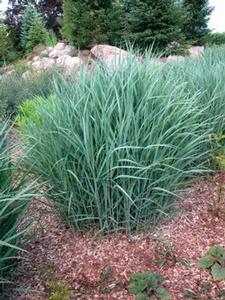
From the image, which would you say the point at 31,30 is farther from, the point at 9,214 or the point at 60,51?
the point at 9,214

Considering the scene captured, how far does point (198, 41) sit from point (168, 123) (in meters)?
10.7

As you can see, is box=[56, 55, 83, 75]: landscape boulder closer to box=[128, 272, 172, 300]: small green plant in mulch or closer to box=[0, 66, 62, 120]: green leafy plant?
box=[0, 66, 62, 120]: green leafy plant

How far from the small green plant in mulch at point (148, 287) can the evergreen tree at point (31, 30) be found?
11.8 meters

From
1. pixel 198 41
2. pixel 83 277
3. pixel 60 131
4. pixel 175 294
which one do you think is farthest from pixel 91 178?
pixel 198 41

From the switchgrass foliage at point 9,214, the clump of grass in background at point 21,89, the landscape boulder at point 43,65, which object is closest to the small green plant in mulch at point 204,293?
the switchgrass foliage at point 9,214

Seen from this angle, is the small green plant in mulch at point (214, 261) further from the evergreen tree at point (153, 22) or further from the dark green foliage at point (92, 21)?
the dark green foliage at point (92, 21)

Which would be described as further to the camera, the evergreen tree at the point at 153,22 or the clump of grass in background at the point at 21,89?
the evergreen tree at the point at 153,22

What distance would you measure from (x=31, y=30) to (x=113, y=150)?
458 inches

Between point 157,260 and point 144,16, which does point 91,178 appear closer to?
point 157,260

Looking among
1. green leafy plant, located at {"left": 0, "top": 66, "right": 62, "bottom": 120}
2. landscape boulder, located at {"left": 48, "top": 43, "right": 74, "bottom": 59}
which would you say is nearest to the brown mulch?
green leafy plant, located at {"left": 0, "top": 66, "right": 62, "bottom": 120}

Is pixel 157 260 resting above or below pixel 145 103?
below

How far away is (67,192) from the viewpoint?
212cm

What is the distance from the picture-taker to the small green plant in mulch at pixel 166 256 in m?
1.99

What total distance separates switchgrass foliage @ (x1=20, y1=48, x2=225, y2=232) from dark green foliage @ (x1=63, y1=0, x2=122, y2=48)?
25.9 ft
